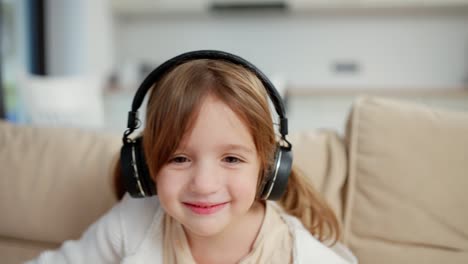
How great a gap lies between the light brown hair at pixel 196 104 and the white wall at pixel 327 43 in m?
2.74

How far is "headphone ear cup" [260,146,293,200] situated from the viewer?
0.76 meters

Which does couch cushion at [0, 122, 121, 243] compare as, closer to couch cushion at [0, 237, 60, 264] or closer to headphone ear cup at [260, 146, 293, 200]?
couch cushion at [0, 237, 60, 264]

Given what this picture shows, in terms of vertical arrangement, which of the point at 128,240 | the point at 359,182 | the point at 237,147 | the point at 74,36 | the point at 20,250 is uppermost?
the point at 74,36

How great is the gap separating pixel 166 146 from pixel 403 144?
526 mm

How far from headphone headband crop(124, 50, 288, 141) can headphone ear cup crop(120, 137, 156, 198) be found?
0.10 ft

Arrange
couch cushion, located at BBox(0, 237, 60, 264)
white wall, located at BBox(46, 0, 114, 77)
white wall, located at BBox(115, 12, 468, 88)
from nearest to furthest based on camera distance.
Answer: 1. couch cushion, located at BBox(0, 237, 60, 264)
2. white wall, located at BBox(46, 0, 114, 77)
3. white wall, located at BBox(115, 12, 468, 88)

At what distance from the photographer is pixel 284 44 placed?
3426mm

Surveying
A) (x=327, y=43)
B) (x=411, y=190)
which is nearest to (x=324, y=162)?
(x=411, y=190)

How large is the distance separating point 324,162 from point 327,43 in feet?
8.20

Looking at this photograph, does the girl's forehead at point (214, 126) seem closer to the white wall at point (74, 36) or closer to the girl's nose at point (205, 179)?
the girl's nose at point (205, 179)

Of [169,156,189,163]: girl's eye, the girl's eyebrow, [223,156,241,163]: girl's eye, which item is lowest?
[169,156,189,163]: girl's eye

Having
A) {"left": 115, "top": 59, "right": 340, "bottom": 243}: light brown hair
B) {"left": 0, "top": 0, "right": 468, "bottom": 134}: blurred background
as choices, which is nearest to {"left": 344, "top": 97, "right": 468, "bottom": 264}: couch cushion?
{"left": 115, "top": 59, "right": 340, "bottom": 243}: light brown hair

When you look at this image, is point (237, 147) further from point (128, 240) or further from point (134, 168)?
point (128, 240)

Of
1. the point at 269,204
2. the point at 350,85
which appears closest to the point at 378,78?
the point at 350,85
